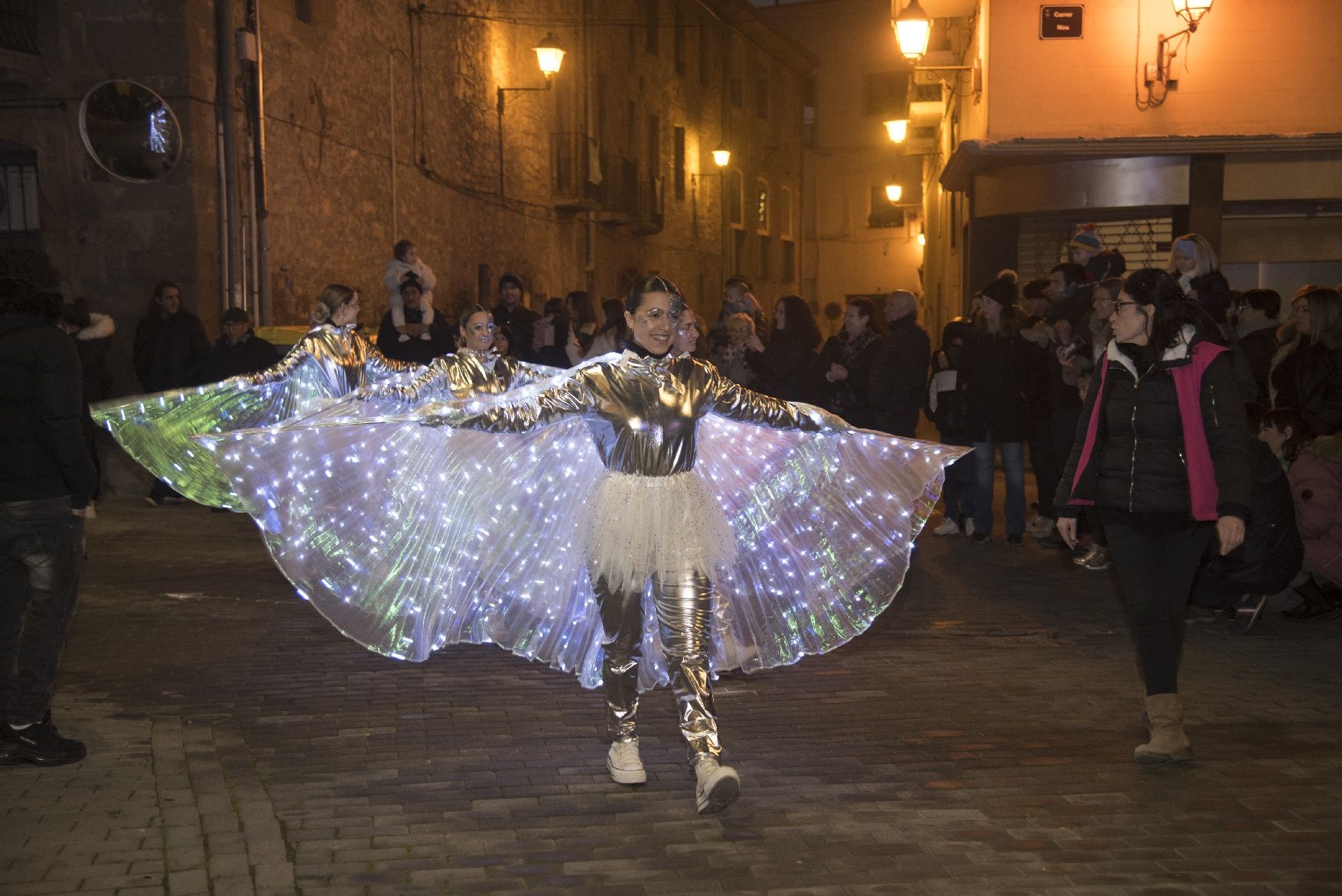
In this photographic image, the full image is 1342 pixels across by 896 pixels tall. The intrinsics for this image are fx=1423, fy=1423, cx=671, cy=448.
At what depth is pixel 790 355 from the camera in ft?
36.6

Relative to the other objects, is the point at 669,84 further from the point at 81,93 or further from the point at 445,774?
the point at 445,774

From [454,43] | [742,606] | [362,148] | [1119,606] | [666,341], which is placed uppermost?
[454,43]

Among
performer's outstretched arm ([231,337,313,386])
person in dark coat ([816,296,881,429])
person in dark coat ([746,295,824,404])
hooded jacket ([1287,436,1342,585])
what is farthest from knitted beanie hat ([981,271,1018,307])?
performer's outstretched arm ([231,337,313,386])

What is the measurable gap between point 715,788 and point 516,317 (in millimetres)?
A: 9921

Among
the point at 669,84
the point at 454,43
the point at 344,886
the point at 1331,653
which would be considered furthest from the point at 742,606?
the point at 669,84

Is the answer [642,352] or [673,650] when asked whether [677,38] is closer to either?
[642,352]

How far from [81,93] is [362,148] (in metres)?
4.31

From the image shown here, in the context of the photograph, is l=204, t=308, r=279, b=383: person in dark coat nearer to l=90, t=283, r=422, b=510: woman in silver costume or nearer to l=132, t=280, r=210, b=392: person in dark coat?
l=132, t=280, r=210, b=392: person in dark coat

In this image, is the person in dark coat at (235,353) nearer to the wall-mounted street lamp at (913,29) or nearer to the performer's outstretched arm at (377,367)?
the performer's outstretched arm at (377,367)

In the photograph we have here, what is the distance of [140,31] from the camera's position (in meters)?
15.0

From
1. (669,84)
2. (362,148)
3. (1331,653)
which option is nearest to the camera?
(1331,653)

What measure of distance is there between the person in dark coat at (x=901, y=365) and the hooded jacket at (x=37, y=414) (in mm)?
6717

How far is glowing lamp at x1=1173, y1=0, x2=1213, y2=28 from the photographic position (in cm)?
1494

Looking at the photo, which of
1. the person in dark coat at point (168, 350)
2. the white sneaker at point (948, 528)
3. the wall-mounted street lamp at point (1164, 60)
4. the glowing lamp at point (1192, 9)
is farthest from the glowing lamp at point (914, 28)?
the person in dark coat at point (168, 350)
